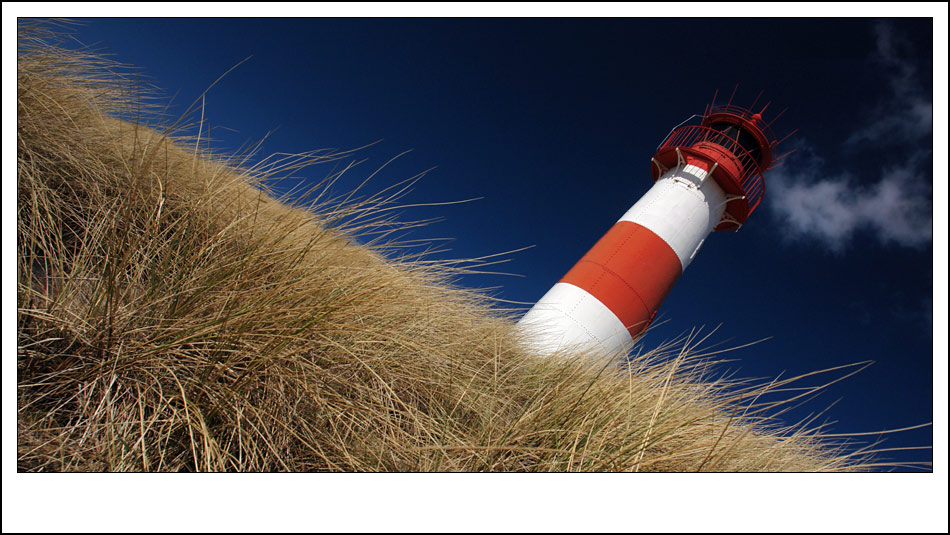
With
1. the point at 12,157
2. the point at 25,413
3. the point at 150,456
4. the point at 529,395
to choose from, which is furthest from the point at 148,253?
the point at 529,395

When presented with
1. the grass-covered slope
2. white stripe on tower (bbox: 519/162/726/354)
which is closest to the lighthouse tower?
white stripe on tower (bbox: 519/162/726/354)

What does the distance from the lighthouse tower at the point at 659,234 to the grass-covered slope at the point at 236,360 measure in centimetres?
239

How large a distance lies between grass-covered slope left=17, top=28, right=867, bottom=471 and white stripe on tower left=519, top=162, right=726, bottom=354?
2493 millimetres

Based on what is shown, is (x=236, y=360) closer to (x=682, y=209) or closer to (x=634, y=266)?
(x=634, y=266)

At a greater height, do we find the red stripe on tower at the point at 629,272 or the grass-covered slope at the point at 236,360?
the red stripe on tower at the point at 629,272

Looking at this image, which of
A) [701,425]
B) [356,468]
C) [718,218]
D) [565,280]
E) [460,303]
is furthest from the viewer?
[718,218]

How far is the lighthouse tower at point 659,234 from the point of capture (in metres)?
4.49

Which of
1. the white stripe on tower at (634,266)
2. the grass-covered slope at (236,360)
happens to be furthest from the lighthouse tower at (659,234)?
the grass-covered slope at (236,360)

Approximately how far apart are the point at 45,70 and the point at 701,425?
3.00 meters

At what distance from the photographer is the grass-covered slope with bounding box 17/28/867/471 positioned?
35.1 inches

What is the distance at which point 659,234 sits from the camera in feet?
16.5

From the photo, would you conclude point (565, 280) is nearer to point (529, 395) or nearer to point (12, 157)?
point (529, 395)

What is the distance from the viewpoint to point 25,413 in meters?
0.85

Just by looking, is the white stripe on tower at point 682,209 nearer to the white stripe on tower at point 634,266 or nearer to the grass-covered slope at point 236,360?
Result: the white stripe on tower at point 634,266
